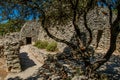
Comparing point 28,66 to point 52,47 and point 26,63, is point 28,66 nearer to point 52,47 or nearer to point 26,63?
point 26,63

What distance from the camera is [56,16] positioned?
1167 centimetres

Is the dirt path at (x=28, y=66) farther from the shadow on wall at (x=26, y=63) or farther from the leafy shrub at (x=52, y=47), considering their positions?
the leafy shrub at (x=52, y=47)

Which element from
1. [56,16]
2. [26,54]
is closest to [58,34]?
[26,54]

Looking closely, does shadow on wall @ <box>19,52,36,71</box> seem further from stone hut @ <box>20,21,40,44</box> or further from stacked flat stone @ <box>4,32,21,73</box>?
stone hut @ <box>20,21,40,44</box>

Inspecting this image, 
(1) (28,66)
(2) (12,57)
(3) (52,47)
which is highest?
(2) (12,57)

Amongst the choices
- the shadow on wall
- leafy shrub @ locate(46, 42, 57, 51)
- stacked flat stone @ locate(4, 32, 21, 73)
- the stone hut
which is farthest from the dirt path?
the stone hut

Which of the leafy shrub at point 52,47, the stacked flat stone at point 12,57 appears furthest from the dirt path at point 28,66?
the leafy shrub at point 52,47

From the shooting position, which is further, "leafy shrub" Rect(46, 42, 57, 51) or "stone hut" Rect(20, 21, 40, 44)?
"stone hut" Rect(20, 21, 40, 44)

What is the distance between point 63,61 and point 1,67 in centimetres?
398

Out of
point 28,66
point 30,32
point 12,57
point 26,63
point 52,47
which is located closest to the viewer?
point 12,57

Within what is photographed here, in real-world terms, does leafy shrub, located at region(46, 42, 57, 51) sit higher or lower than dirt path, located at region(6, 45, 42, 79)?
higher

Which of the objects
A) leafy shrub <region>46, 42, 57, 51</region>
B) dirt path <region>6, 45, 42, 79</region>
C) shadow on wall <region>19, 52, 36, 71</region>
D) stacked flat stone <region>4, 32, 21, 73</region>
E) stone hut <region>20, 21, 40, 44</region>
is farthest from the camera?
stone hut <region>20, 21, 40, 44</region>

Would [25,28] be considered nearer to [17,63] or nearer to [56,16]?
[17,63]

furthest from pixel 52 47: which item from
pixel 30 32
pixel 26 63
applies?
pixel 30 32
